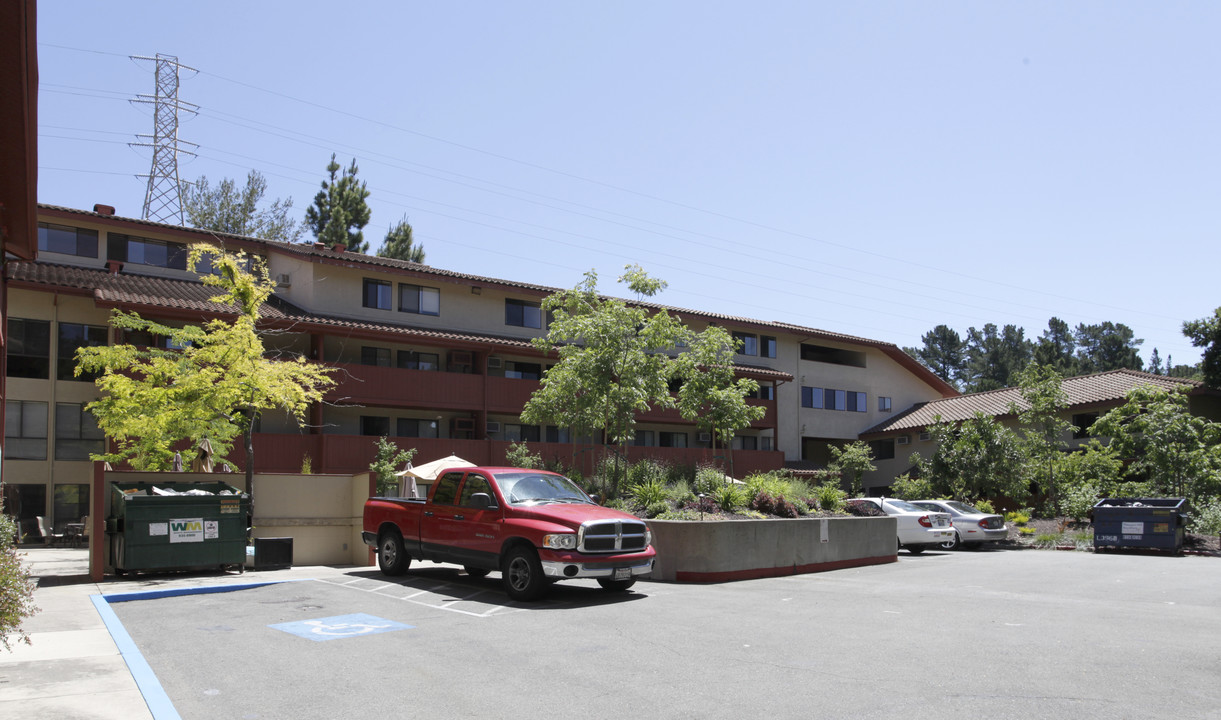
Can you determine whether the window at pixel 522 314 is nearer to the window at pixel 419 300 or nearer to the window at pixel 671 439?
the window at pixel 419 300

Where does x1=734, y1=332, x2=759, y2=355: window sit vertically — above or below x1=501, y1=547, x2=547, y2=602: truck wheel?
above

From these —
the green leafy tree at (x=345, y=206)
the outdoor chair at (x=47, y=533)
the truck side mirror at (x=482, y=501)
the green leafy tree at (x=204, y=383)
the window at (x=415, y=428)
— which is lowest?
the outdoor chair at (x=47, y=533)

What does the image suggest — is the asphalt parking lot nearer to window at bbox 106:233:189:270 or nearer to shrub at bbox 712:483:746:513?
shrub at bbox 712:483:746:513

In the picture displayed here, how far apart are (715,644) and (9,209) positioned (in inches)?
481

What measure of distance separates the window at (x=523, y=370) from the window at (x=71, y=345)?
1331 cm

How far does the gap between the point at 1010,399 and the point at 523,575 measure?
3451 cm

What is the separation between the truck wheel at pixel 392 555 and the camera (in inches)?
619

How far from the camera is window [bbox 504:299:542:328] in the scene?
35.5 meters

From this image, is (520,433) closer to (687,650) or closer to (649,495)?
(649,495)

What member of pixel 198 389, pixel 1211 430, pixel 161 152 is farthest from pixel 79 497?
pixel 1211 430

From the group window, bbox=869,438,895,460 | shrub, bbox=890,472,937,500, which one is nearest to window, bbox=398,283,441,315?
shrub, bbox=890,472,937,500

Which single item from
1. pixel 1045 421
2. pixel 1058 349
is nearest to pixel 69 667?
pixel 1045 421

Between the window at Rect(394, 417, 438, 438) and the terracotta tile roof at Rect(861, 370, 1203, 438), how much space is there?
17822 mm

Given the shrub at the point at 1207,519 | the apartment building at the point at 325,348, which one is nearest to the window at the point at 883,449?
the apartment building at the point at 325,348
